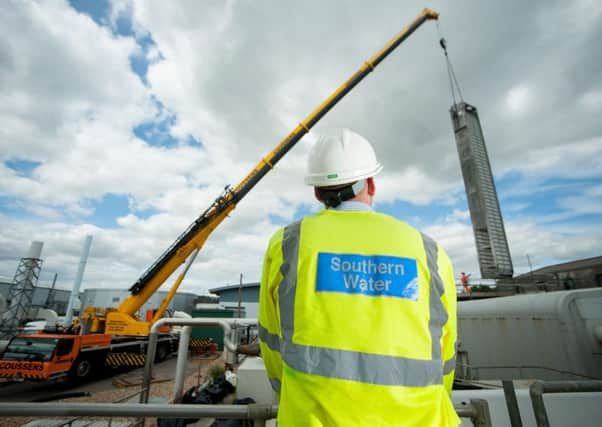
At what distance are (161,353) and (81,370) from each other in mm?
3961

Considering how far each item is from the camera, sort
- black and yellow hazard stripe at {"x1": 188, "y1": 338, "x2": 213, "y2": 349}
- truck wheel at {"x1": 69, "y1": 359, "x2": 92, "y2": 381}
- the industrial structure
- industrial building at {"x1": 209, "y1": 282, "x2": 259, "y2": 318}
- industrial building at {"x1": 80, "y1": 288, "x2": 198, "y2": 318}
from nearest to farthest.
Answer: truck wheel at {"x1": 69, "y1": 359, "x2": 92, "y2": 381}, the industrial structure, black and yellow hazard stripe at {"x1": 188, "y1": 338, "x2": 213, "y2": 349}, industrial building at {"x1": 209, "y1": 282, "x2": 259, "y2": 318}, industrial building at {"x1": 80, "y1": 288, "x2": 198, "y2": 318}

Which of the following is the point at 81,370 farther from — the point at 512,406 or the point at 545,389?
the point at 545,389

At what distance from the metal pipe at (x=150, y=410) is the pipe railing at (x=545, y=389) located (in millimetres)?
1773

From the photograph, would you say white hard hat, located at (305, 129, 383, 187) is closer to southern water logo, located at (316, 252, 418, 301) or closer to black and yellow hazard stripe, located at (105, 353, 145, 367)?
southern water logo, located at (316, 252, 418, 301)

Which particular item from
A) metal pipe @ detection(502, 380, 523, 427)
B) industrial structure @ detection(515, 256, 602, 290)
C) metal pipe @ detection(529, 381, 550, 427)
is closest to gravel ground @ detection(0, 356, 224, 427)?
metal pipe @ detection(502, 380, 523, 427)

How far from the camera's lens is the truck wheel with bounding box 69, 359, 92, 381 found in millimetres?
9598

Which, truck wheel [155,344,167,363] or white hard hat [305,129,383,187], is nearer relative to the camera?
white hard hat [305,129,383,187]

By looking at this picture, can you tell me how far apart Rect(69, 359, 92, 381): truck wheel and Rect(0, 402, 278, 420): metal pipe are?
34.9 ft

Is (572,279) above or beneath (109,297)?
above

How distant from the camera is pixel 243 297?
34594 millimetres

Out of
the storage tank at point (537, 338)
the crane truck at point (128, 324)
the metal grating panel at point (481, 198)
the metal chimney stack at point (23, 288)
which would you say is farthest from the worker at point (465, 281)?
the metal chimney stack at point (23, 288)

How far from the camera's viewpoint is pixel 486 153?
14.1 meters

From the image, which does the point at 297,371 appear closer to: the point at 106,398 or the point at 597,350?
the point at 597,350

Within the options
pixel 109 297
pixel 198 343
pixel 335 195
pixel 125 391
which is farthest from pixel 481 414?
pixel 109 297
